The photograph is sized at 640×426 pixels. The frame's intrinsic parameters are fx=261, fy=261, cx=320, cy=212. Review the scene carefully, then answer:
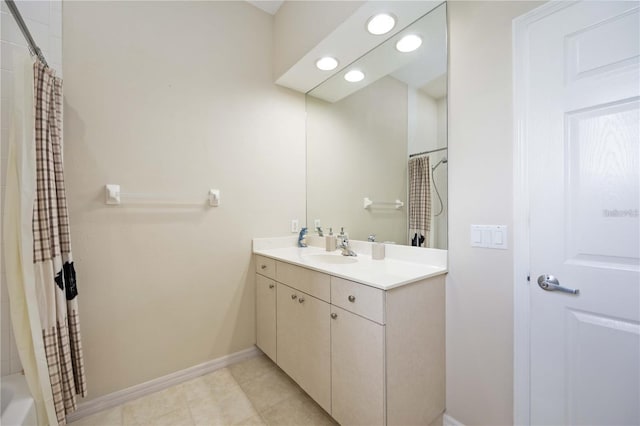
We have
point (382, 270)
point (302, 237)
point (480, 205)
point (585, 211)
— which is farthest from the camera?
point (302, 237)

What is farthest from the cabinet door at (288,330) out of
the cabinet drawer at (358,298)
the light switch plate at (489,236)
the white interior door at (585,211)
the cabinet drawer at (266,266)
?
the white interior door at (585,211)

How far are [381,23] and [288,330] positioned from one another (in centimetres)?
204

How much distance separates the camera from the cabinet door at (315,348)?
1.42 metres

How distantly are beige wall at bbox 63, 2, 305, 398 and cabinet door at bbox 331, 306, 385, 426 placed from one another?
3.44ft

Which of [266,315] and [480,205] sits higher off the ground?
[480,205]

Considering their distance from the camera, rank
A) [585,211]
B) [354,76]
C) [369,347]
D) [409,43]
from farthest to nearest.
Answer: [354,76] < [409,43] < [369,347] < [585,211]

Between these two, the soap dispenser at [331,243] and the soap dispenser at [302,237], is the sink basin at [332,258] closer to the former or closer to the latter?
the soap dispenser at [331,243]

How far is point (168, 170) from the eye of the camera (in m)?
1.80

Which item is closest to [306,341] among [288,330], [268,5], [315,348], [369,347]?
[315,348]

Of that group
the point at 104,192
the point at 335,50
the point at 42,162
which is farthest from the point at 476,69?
the point at 104,192

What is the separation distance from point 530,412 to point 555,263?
680mm

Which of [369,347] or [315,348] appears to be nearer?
[369,347]

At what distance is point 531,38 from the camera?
1.14m

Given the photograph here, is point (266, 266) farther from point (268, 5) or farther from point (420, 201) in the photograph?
point (268, 5)
